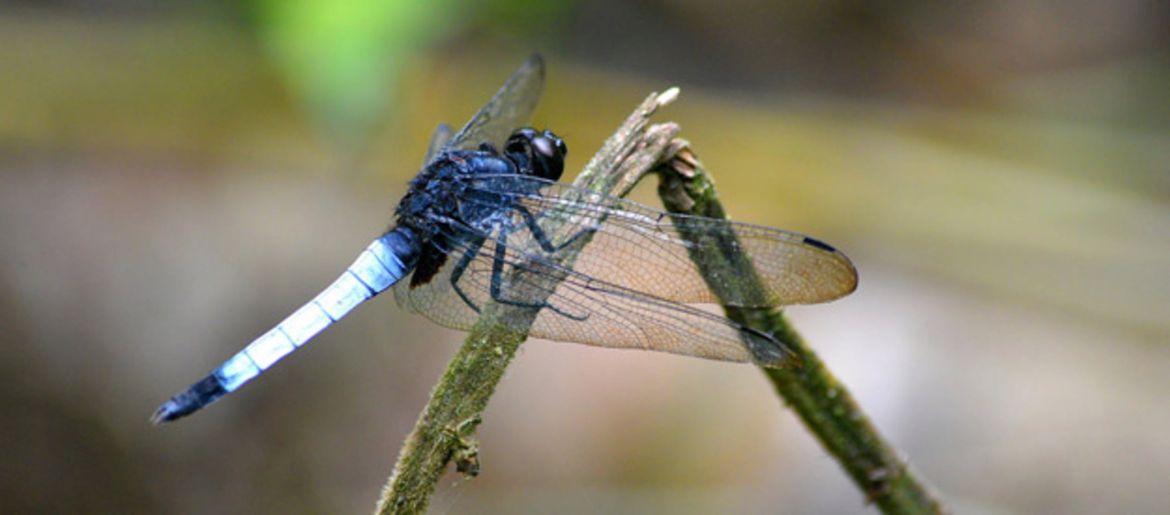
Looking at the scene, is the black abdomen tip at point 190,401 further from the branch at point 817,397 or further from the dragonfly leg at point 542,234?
the branch at point 817,397

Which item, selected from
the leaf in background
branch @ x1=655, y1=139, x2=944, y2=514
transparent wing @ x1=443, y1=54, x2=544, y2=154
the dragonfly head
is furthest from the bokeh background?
branch @ x1=655, y1=139, x2=944, y2=514

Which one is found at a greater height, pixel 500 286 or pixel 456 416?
pixel 500 286

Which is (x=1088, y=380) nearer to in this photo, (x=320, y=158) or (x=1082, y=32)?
(x=1082, y=32)

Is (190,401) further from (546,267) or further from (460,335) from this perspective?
(460,335)

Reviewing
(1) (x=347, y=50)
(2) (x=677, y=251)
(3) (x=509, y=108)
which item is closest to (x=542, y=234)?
(2) (x=677, y=251)

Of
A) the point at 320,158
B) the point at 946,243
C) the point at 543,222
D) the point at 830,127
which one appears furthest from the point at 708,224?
the point at 830,127

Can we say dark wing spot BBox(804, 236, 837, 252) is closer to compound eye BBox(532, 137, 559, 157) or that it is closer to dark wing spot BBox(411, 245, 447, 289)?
compound eye BBox(532, 137, 559, 157)

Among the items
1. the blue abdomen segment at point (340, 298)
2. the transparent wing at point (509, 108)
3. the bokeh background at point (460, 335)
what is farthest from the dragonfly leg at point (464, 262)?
the bokeh background at point (460, 335)
